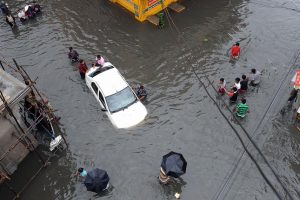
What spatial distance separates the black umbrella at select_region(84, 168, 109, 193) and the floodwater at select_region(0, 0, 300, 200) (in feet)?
2.54

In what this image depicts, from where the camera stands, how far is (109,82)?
14758 mm

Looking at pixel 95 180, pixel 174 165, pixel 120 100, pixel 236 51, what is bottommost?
pixel 95 180

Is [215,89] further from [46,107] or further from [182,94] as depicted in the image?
[46,107]

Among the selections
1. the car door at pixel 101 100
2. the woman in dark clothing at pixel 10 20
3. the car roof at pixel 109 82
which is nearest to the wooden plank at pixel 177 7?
the car roof at pixel 109 82

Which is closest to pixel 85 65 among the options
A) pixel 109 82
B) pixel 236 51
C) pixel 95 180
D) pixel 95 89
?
pixel 95 89

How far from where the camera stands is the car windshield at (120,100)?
14.3m

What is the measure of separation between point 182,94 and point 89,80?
4.55m

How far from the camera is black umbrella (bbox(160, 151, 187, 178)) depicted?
1127cm

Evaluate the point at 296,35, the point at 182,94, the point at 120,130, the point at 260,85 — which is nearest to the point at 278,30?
the point at 296,35

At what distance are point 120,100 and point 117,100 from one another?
0.13 meters

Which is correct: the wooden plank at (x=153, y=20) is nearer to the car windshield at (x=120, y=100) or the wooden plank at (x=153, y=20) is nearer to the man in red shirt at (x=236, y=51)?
the man in red shirt at (x=236, y=51)

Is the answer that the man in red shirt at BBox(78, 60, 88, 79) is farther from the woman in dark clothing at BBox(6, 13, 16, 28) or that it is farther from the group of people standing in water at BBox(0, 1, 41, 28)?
the group of people standing in water at BBox(0, 1, 41, 28)

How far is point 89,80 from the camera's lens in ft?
50.7

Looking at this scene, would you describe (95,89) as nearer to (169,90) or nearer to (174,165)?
(169,90)
